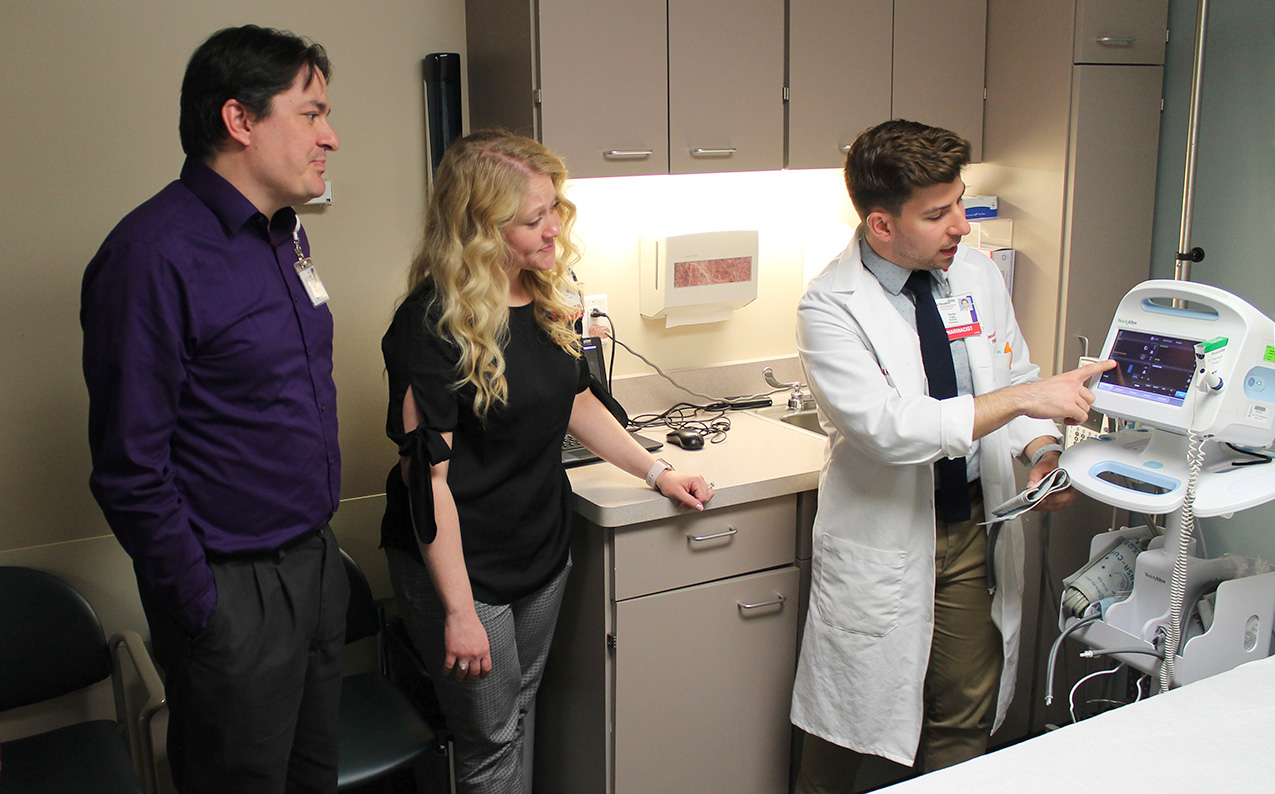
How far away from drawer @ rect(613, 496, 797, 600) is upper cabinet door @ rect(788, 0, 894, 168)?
907 millimetres

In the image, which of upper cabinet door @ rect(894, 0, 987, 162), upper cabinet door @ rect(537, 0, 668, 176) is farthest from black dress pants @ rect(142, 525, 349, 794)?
upper cabinet door @ rect(894, 0, 987, 162)

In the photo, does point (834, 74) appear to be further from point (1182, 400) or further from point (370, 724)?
point (370, 724)

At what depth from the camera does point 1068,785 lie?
133 centimetres

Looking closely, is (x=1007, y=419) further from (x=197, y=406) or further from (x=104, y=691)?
(x=104, y=691)

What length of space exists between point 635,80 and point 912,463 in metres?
1.04

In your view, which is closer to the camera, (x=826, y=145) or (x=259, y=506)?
(x=259, y=506)

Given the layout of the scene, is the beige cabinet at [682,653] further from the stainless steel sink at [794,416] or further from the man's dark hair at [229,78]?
the man's dark hair at [229,78]

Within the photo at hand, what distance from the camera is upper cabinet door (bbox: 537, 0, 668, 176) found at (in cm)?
211

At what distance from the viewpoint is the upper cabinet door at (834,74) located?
241 centimetres

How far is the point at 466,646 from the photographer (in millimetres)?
1763

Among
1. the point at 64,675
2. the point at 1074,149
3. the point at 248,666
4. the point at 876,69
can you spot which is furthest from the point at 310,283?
the point at 1074,149

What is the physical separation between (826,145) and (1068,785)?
5.35 feet

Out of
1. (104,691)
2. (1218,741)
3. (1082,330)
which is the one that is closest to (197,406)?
(104,691)

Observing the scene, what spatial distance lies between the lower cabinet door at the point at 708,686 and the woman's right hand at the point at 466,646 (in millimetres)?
342
